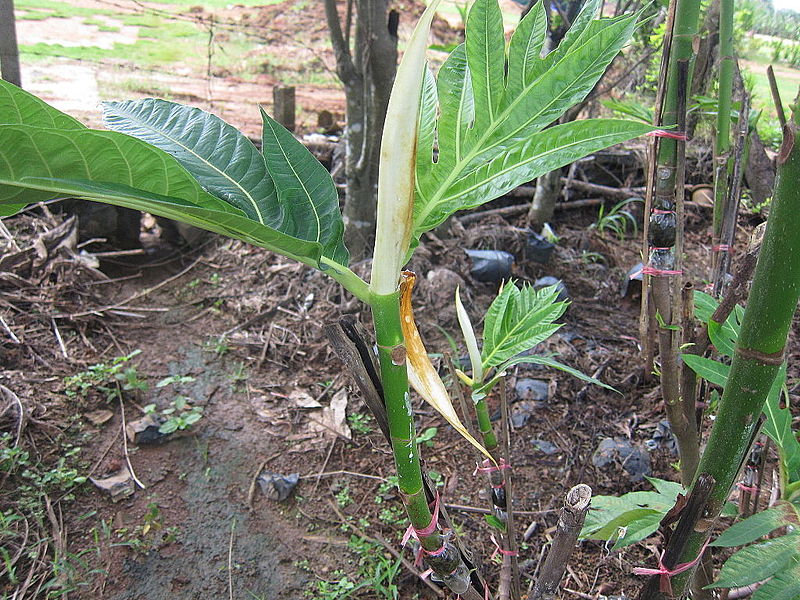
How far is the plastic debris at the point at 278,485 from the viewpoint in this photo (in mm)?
2111

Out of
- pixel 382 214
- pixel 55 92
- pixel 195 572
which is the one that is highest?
pixel 382 214

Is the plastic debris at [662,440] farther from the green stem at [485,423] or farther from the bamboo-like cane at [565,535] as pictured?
the bamboo-like cane at [565,535]

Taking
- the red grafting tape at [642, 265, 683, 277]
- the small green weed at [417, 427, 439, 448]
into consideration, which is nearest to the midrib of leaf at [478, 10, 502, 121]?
the red grafting tape at [642, 265, 683, 277]

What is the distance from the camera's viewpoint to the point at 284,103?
4504 millimetres

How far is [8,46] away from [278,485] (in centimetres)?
275

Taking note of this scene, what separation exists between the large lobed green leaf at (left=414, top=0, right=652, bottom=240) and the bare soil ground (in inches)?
50.7

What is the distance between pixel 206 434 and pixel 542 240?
88.8 inches

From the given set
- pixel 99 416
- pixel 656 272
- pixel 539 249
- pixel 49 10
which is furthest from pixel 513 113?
pixel 49 10

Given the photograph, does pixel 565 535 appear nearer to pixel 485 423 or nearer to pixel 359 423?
pixel 485 423

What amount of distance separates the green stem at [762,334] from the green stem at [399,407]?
38 cm

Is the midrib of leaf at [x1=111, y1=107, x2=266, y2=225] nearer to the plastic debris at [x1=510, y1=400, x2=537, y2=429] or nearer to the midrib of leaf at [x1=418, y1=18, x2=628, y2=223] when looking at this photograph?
the midrib of leaf at [x1=418, y1=18, x2=628, y2=223]

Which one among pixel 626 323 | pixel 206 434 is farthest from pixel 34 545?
pixel 626 323

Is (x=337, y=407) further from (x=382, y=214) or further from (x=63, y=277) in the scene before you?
(x=382, y=214)

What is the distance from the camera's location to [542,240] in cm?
357
